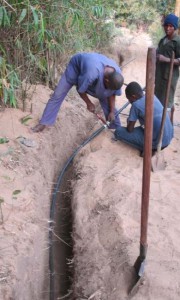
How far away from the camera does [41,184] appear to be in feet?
Answer: 13.6

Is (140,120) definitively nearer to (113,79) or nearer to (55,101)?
(113,79)

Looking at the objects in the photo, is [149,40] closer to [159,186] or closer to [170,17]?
[170,17]

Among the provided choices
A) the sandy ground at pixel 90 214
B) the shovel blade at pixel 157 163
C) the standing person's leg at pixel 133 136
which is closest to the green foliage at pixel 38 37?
the sandy ground at pixel 90 214

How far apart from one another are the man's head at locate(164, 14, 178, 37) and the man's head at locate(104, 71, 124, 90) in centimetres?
94

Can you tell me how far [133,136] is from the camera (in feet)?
14.8

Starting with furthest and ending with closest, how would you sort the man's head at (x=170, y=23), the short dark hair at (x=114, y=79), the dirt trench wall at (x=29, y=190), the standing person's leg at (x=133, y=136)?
1. the standing person's leg at (x=133, y=136)
2. the man's head at (x=170, y=23)
3. the short dark hair at (x=114, y=79)
4. the dirt trench wall at (x=29, y=190)

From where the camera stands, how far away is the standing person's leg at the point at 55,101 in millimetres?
4578

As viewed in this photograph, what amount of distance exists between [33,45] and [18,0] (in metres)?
1.11

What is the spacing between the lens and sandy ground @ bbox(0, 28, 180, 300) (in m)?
2.84

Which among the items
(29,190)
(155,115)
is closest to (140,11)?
(155,115)

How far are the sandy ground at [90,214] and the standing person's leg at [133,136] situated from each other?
0.12 metres

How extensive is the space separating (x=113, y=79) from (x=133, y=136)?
33.4 inches

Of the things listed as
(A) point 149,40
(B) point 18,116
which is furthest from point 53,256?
(A) point 149,40

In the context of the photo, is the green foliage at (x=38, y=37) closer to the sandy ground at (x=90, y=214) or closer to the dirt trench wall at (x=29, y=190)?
the dirt trench wall at (x=29, y=190)
